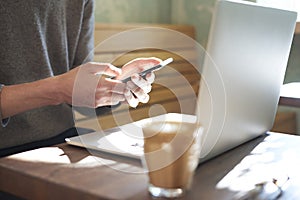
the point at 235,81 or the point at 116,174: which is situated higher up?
the point at 235,81

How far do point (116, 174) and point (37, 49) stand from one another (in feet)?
2.36

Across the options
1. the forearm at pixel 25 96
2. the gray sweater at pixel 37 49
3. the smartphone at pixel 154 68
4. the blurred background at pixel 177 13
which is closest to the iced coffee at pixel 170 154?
the smartphone at pixel 154 68

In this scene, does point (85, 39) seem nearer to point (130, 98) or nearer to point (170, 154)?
point (130, 98)

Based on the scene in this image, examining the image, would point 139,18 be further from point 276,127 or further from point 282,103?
point 282,103

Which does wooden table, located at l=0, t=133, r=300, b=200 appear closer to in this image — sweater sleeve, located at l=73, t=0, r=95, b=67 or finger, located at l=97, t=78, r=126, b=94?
finger, located at l=97, t=78, r=126, b=94

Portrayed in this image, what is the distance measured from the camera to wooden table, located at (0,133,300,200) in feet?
2.19

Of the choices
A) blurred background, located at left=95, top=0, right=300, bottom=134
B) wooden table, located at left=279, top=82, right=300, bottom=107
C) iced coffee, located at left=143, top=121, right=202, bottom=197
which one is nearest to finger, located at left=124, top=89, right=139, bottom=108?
iced coffee, located at left=143, top=121, right=202, bottom=197

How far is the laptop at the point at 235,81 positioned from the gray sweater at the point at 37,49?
35cm

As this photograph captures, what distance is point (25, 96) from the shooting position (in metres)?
1.05

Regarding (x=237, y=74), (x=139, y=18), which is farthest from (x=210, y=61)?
(x=139, y=18)

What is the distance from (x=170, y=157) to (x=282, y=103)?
2.66 feet

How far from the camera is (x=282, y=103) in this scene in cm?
133

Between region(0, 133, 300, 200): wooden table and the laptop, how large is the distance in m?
0.04

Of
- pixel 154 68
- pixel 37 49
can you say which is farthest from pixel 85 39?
pixel 154 68
